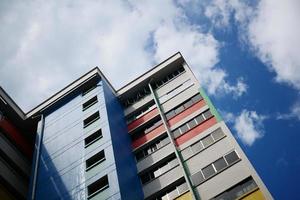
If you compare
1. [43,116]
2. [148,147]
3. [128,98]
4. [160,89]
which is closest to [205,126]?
[148,147]

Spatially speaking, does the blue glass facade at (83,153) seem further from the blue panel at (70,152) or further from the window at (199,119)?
the window at (199,119)

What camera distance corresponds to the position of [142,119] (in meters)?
30.5

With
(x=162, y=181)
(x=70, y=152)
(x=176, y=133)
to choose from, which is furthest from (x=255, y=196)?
(x=70, y=152)

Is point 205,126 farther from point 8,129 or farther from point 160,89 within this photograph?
point 8,129

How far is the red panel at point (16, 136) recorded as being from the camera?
96.8 feet

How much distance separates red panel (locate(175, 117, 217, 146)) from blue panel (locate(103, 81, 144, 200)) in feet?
13.8

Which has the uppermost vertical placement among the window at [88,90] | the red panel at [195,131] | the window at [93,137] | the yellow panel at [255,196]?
the window at [88,90]

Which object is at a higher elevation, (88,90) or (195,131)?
(88,90)

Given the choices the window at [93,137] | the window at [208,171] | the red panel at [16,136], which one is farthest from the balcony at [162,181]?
the red panel at [16,136]

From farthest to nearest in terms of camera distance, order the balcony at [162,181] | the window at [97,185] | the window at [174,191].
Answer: the balcony at [162,181], the window at [174,191], the window at [97,185]

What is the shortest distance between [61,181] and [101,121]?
20.2 feet

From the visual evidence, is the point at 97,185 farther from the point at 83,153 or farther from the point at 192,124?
the point at 192,124

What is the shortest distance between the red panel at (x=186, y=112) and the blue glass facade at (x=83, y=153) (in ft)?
14.3

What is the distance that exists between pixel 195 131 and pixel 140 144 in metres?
5.17
